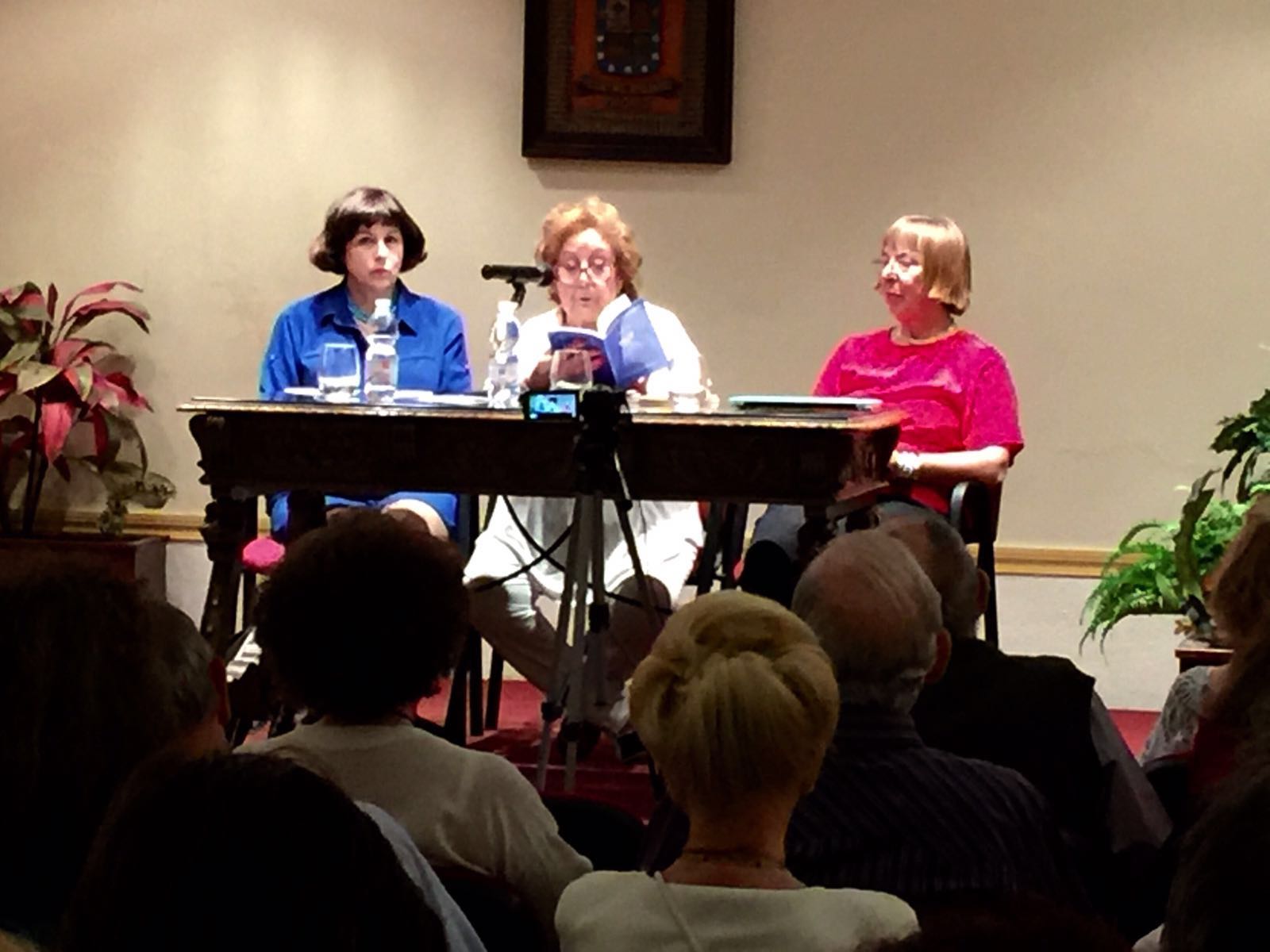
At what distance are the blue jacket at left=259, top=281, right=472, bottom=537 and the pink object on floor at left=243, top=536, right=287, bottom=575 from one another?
0.27 feet

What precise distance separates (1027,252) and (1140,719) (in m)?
1.31

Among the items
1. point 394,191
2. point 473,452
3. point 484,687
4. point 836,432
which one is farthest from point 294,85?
point 836,432

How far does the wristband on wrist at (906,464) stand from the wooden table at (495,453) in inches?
20.0

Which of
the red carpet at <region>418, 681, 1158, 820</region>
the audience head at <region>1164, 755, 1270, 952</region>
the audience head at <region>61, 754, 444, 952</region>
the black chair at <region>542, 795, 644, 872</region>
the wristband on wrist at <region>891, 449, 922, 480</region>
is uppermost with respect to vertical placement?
the audience head at <region>1164, 755, 1270, 952</region>

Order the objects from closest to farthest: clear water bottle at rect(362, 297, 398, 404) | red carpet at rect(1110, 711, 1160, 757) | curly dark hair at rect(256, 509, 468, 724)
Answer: curly dark hair at rect(256, 509, 468, 724), clear water bottle at rect(362, 297, 398, 404), red carpet at rect(1110, 711, 1160, 757)

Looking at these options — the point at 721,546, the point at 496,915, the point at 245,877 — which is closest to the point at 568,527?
the point at 721,546

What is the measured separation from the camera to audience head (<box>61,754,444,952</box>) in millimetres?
895

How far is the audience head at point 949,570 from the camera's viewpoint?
2.51 m

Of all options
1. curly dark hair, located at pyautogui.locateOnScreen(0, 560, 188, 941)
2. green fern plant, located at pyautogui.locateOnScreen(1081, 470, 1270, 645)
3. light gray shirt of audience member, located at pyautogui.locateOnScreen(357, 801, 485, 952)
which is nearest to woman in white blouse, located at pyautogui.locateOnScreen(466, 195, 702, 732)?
green fern plant, located at pyautogui.locateOnScreen(1081, 470, 1270, 645)

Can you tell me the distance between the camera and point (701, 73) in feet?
17.3

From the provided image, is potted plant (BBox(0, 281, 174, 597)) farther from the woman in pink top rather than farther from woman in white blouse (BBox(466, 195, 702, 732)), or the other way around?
the woman in pink top

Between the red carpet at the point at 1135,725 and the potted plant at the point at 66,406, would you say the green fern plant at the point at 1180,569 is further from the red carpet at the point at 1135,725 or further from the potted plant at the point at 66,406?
the potted plant at the point at 66,406

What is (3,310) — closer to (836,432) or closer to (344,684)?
(836,432)

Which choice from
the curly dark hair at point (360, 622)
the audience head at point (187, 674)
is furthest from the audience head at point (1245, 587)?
the audience head at point (187, 674)
